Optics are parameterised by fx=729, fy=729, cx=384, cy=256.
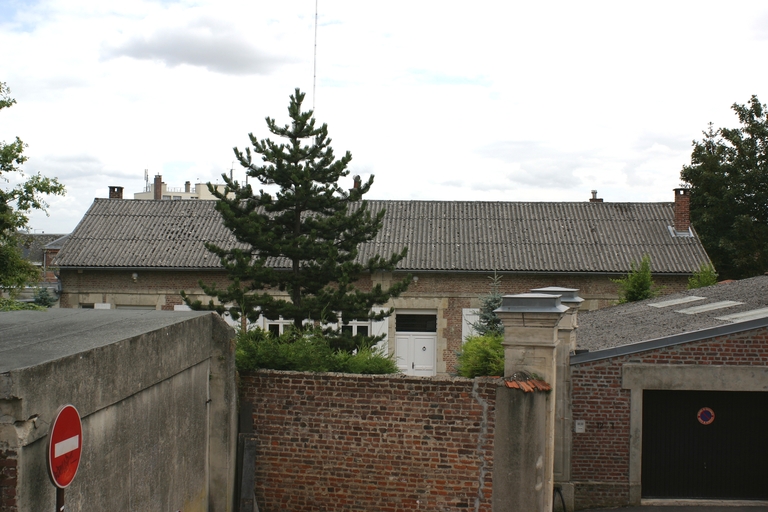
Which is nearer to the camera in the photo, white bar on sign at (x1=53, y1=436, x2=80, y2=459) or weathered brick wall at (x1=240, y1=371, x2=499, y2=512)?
white bar on sign at (x1=53, y1=436, x2=80, y2=459)

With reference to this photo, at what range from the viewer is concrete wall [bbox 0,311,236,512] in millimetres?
4879

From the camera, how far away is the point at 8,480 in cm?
476

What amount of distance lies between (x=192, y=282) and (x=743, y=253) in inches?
999

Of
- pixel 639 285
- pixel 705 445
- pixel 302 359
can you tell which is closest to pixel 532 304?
pixel 302 359

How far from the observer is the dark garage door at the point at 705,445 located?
547 inches

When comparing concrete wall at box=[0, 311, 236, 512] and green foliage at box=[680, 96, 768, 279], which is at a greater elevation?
green foliage at box=[680, 96, 768, 279]

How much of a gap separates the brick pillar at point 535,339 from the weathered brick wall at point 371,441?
16.5 inches

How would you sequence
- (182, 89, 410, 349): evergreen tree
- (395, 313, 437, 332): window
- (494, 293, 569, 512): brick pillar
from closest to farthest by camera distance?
(494, 293, 569, 512): brick pillar → (182, 89, 410, 349): evergreen tree → (395, 313, 437, 332): window

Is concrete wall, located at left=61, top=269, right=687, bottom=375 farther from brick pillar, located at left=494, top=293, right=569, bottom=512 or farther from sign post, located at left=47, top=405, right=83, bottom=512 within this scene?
sign post, located at left=47, top=405, right=83, bottom=512

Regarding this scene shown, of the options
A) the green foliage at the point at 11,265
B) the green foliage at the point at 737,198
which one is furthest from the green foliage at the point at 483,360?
the green foliage at the point at 737,198

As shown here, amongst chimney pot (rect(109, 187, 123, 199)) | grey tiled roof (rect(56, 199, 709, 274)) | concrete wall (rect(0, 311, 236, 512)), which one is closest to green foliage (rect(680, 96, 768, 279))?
grey tiled roof (rect(56, 199, 709, 274))

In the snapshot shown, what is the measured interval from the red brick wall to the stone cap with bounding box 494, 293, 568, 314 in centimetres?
563

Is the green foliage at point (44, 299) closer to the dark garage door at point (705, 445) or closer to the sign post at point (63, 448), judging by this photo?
the dark garage door at point (705, 445)

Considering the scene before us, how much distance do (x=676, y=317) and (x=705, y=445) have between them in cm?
302
